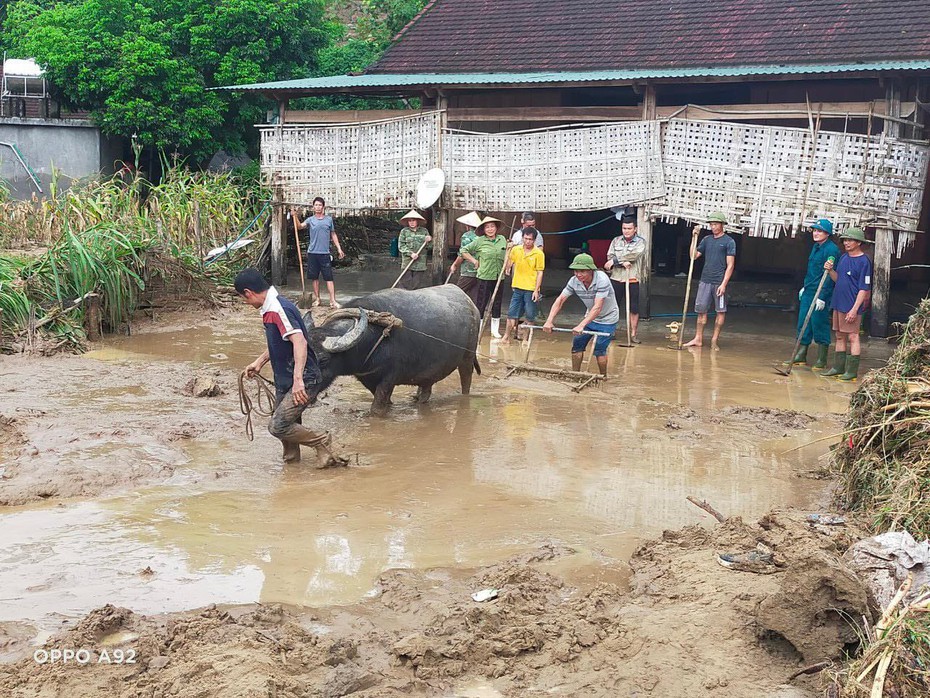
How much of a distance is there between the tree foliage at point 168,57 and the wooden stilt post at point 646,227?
9182 millimetres

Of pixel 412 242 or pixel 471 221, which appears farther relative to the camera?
pixel 412 242

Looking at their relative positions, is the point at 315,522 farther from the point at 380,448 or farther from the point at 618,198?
the point at 618,198

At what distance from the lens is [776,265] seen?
16016 millimetres

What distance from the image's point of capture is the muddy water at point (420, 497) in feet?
17.3

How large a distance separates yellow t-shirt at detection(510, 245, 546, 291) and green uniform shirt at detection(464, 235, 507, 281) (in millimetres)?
495

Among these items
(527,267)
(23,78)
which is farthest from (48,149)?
(527,267)

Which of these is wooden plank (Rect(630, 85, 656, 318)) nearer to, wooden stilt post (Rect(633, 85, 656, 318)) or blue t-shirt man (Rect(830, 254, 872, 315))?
wooden stilt post (Rect(633, 85, 656, 318))

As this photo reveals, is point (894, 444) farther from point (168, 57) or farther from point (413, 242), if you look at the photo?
point (168, 57)

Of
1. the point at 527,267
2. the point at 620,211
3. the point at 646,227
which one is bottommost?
the point at 527,267

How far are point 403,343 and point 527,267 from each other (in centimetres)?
352

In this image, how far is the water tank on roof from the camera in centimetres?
1959

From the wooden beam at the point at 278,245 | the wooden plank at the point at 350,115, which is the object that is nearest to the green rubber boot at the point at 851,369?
the wooden plank at the point at 350,115

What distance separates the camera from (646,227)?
43.7 ft

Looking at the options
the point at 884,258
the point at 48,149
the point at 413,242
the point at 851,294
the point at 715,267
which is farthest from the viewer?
the point at 48,149
